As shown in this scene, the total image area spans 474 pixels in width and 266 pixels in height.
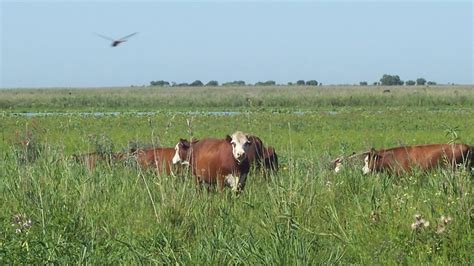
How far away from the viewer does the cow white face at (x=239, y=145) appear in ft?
39.5

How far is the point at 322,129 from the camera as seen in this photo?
29234 mm

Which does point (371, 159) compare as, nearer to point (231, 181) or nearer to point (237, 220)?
point (231, 181)

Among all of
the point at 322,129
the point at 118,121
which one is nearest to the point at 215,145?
the point at 322,129

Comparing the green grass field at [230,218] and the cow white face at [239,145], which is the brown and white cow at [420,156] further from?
the green grass field at [230,218]

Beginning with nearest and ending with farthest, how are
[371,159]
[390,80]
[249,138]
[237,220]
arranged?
1. [237,220]
2. [249,138]
3. [371,159]
4. [390,80]

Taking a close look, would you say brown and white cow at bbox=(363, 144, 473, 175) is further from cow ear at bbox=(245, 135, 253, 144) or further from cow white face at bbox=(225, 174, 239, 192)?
cow white face at bbox=(225, 174, 239, 192)

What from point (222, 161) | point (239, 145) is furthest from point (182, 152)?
point (239, 145)

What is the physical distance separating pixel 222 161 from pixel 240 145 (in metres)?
0.49

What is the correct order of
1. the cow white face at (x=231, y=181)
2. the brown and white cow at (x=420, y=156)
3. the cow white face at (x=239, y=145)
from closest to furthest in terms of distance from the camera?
the cow white face at (x=231, y=181), the cow white face at (x=239, y=145), the brown and white cow at (x=420, y=156)

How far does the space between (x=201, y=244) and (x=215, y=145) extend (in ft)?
20.5

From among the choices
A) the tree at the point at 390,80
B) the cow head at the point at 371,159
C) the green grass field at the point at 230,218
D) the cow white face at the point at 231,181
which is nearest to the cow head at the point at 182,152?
the cow white face at the point at 231,181

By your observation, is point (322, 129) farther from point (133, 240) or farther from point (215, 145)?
point (133, 240)

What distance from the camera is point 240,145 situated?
12211 mm

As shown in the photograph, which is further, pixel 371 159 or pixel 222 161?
pixel 371 159
